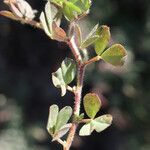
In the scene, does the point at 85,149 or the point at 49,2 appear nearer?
the point at 49,2

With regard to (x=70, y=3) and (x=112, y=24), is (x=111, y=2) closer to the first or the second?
(x=112, y=24)

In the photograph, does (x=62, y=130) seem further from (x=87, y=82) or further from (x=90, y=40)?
(x=87, y=82)

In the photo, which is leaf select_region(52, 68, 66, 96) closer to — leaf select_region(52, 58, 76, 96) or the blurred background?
leaf select_region(52, 58, 76, 96)

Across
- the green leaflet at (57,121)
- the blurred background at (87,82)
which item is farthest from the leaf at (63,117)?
the blurred background at (87,82)

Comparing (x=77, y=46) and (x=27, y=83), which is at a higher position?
(x=77, y=46)

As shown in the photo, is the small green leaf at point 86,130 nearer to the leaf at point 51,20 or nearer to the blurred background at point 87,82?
the leaf at point 51,20

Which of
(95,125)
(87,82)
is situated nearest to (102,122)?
(95,125)

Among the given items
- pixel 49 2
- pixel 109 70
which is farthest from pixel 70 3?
pixel 109 70
